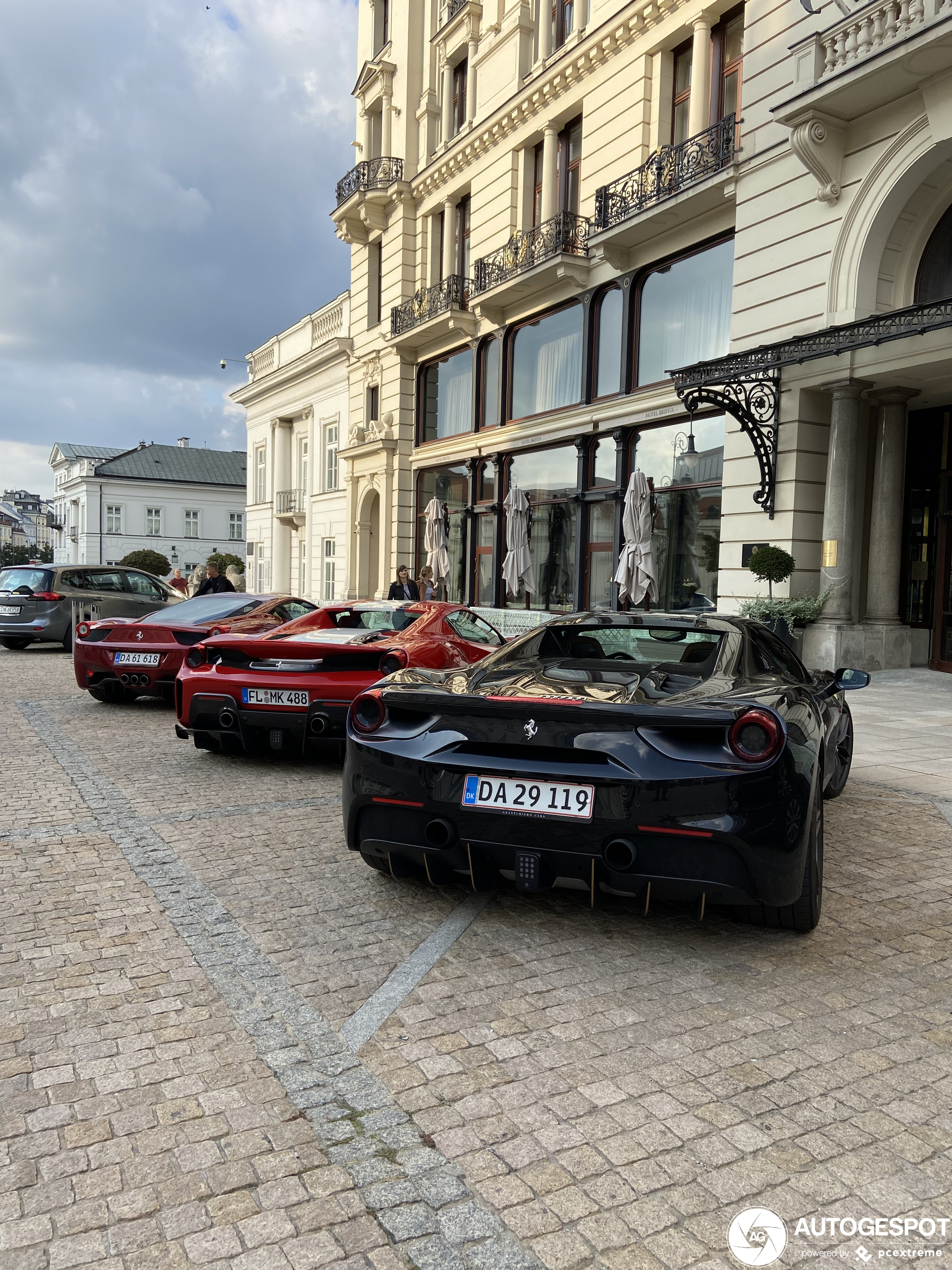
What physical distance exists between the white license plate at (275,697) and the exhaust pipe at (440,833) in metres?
3.26

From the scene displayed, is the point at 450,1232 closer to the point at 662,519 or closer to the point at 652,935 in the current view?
the point at 652,935

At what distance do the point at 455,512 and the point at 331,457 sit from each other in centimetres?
1063

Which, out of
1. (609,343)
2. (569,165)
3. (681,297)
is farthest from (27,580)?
(569,165)

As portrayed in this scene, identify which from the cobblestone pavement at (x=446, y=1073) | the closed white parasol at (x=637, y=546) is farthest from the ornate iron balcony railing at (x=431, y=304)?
the cobblestone pavement at (x=446, y=1073)

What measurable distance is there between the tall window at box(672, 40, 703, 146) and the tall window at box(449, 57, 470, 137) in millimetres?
9277

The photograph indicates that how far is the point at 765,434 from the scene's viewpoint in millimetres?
13906

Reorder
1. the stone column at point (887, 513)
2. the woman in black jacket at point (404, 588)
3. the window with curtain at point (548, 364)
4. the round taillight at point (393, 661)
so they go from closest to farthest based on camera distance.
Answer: the round taillight at point (393, 661)
the stone column at point (887, 513)
the woman in black jacket at point (404, 588)
the window with curtain at point (548, 364)

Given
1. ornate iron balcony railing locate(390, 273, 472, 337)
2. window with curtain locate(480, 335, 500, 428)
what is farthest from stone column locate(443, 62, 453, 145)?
window with curtain locate(480, 335, 500, 428)

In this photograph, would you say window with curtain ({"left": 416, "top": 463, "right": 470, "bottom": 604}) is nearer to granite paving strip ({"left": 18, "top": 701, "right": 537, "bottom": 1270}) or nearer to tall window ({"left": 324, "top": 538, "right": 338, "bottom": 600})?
tall window ({"left": 324, "top": 538, "right": 338, "bottom": 600})

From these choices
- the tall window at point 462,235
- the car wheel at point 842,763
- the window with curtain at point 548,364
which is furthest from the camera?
the tall window at point 462,235

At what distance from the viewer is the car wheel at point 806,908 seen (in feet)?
11.9

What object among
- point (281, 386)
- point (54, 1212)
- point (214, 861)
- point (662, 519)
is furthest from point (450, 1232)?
point (281, 386)

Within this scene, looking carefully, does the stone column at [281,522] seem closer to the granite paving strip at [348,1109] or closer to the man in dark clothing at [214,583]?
the man in dark clothing at [214,583]

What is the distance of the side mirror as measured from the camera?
5.27 metres
